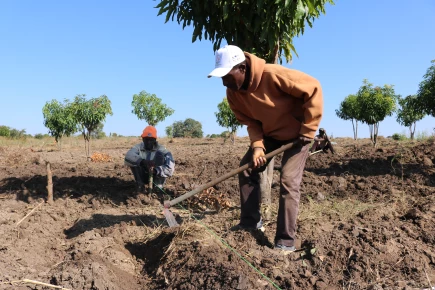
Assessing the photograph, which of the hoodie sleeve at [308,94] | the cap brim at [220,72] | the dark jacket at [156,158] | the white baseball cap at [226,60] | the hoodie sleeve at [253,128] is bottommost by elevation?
the dark jacket at [156,158]

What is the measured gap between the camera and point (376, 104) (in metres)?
18.8

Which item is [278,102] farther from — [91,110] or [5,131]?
[5,131]

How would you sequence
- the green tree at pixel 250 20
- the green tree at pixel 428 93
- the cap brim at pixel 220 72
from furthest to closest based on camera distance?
the green tree at pixel 428 93 < the green tree at pixel 250 20 < the cap brim at pixel 220 72

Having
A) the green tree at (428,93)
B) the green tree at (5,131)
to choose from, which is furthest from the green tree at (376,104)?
the green tree at (5,131)

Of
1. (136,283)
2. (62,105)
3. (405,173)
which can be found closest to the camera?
(136,283)

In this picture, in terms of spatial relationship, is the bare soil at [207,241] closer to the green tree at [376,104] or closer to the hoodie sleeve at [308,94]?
the hoodie sleeve at [308,94]

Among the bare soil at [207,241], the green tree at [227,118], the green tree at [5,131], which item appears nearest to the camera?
the bare soil at [207,241]

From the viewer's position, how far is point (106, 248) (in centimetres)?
381

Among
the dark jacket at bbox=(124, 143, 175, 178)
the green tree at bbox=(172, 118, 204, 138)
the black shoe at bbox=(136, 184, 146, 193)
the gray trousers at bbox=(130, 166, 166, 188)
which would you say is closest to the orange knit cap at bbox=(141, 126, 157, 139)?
the dark jacket at bbox=(124, 143, 175, 178)

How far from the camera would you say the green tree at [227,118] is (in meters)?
24.8

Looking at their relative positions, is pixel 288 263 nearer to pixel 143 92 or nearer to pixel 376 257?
pixel 376 257

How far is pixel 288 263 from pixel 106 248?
1.72m

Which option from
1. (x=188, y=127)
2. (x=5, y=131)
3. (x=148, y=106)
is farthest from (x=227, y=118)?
(x=188, y=127)

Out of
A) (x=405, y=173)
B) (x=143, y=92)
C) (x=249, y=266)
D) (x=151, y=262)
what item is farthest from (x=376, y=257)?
(x=143, y=92)
